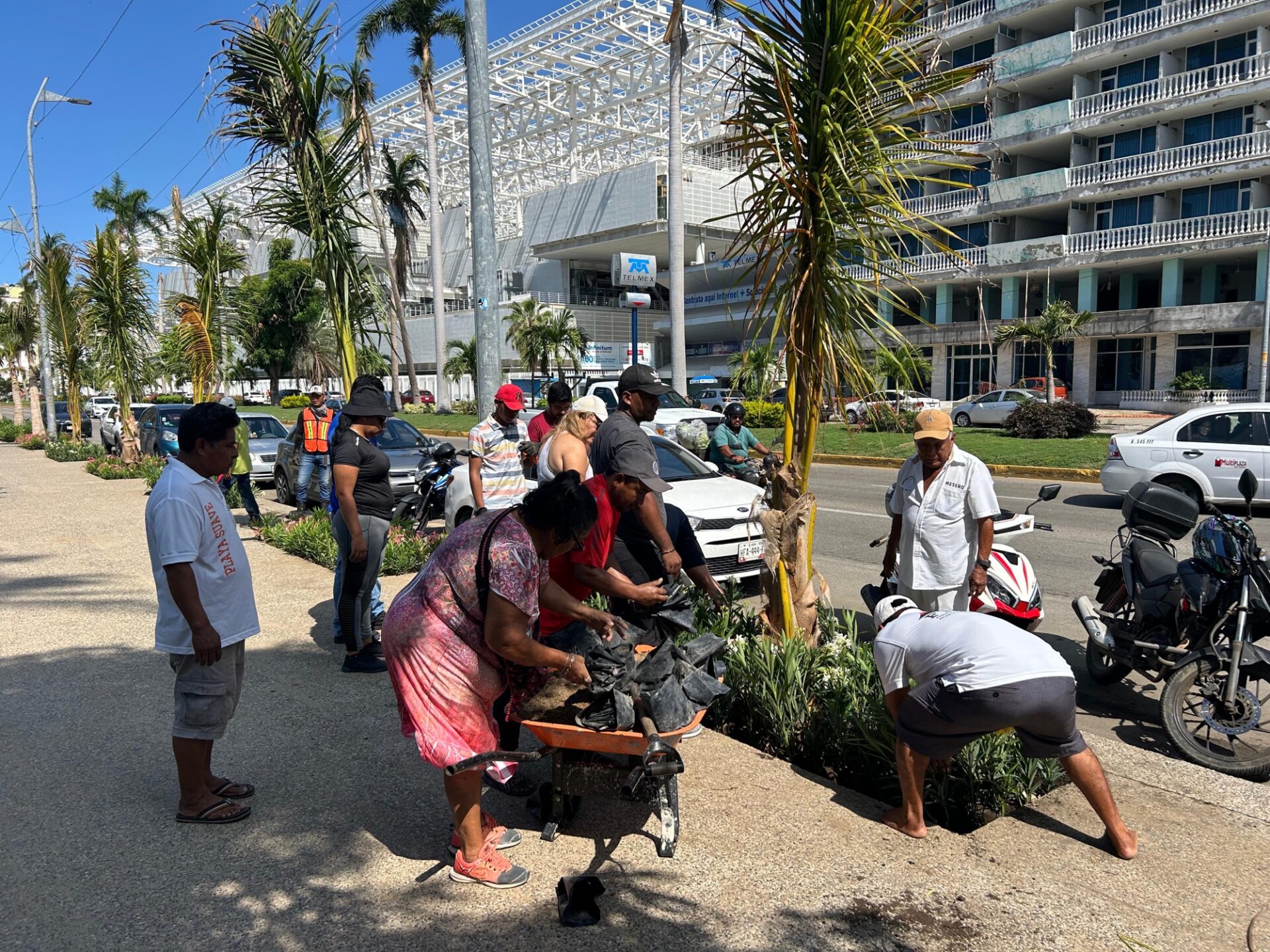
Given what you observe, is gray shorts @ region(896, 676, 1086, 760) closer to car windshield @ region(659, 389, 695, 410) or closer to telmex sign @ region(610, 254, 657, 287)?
car windshield @ region(659, 389, 695, 410)

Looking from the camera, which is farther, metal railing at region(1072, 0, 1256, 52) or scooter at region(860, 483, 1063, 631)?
metal railing at region(1072, 0, 1256, 52)

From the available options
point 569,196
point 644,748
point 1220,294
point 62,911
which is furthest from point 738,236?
point 569,196

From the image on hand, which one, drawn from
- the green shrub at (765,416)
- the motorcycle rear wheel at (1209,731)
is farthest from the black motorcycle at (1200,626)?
the green shrub at (765,416)

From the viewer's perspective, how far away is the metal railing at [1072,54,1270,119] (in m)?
31.9

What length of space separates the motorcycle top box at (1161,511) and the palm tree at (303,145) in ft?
23.2

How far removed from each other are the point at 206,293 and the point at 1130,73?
3667 cm

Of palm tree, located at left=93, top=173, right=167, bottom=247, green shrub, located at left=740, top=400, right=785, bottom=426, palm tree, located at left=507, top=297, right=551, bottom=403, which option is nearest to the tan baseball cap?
green shrub, located at left=740, top=400, right=785, bottom=426

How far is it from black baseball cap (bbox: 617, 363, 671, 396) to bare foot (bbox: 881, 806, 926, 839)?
100.0 inches

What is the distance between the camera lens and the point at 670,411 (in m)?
19.9

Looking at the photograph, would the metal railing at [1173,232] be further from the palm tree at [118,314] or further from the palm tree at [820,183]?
the palm tree at [118,314]

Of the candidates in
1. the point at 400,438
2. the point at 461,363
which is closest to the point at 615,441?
the point at 400,438

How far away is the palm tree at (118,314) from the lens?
1759 centimetres

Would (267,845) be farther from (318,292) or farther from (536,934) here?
(318,292)

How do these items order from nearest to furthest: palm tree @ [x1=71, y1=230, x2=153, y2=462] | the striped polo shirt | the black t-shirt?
the black t-shirt, the striped polo shirt, palm tree @ [x1=71, y1=230, x2=153, y2=462]
